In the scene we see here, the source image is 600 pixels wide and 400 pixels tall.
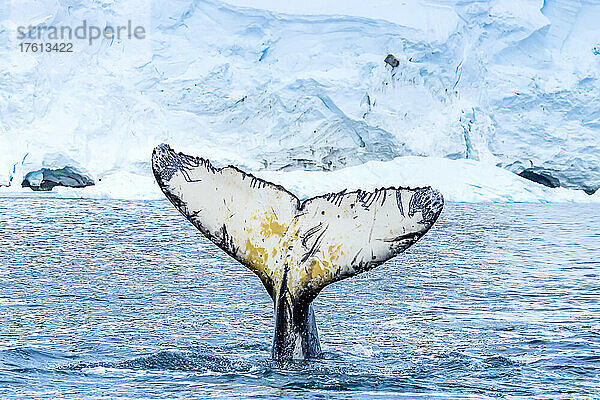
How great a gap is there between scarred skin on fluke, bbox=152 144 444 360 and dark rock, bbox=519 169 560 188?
31.8m

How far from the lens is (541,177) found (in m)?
35.6

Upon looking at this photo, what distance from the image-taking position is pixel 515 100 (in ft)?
112

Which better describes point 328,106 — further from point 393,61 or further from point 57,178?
point 57,178

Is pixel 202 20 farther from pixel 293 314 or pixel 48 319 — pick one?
pixel 293 314

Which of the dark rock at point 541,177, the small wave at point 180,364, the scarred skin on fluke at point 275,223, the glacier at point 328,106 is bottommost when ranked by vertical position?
the small wave at point 180,364

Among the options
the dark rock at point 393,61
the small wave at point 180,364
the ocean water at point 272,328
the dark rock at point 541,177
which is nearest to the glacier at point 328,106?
the dark rock at point 393,61

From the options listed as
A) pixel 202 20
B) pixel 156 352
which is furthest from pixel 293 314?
pixel 202 20

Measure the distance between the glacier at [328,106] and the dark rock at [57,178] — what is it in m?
0.68

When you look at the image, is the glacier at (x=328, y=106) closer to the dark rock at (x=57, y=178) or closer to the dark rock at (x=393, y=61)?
the dark rock at (x=393, y=61)

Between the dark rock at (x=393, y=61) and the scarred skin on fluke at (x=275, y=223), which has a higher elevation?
the dark rock at (x=393, y=61)

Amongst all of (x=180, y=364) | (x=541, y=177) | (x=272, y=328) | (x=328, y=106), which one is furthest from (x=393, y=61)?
(x=180, y=364)

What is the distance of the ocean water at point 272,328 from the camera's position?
5.15 meters

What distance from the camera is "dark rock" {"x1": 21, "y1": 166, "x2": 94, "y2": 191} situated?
3609cm

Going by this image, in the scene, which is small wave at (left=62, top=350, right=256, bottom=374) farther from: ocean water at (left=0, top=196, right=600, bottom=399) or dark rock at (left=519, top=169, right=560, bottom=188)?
dark rock at (left=519, top=169, right=560, bottom=188)
